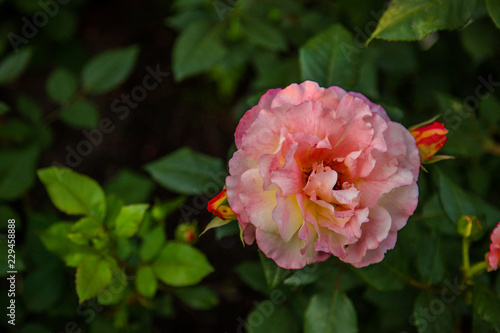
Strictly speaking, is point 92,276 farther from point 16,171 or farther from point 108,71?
point 108,71

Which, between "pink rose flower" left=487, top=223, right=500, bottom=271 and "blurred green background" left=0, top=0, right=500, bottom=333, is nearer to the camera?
"pink rose flower" left=487, top=223, right=500, bottom=271

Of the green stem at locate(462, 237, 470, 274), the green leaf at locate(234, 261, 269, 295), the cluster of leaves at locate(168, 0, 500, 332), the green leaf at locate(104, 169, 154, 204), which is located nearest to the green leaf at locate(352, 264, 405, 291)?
the cluster of leaves at locate(168, 0, 500, 332)

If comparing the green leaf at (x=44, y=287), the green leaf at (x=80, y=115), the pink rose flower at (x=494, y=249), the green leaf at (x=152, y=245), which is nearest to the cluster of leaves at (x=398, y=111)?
the pink rose flower at (x=494, y=249)

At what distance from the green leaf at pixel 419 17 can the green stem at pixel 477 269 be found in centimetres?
56

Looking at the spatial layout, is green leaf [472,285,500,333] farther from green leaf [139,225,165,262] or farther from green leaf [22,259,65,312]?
green leaf [22,259,65,312]

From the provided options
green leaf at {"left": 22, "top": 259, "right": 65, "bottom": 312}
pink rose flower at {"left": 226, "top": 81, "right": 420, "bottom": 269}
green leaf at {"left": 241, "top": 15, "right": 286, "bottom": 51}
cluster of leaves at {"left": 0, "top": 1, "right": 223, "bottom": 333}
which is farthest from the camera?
green leaf at {"left": 241, "top": 15, "right": 286, "bottom": 51}

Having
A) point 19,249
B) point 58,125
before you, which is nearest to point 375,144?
point 19,249

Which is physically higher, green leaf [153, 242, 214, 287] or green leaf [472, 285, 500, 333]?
green leaf [153, 242, 214, 287]

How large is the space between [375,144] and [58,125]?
7.72 feet

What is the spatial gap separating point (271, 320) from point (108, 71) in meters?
1.24

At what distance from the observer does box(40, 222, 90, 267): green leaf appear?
1125 millimetres

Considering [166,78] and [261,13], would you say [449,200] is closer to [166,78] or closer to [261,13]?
[261,13]

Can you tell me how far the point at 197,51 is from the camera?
59.8 inches

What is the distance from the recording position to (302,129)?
0.83m
